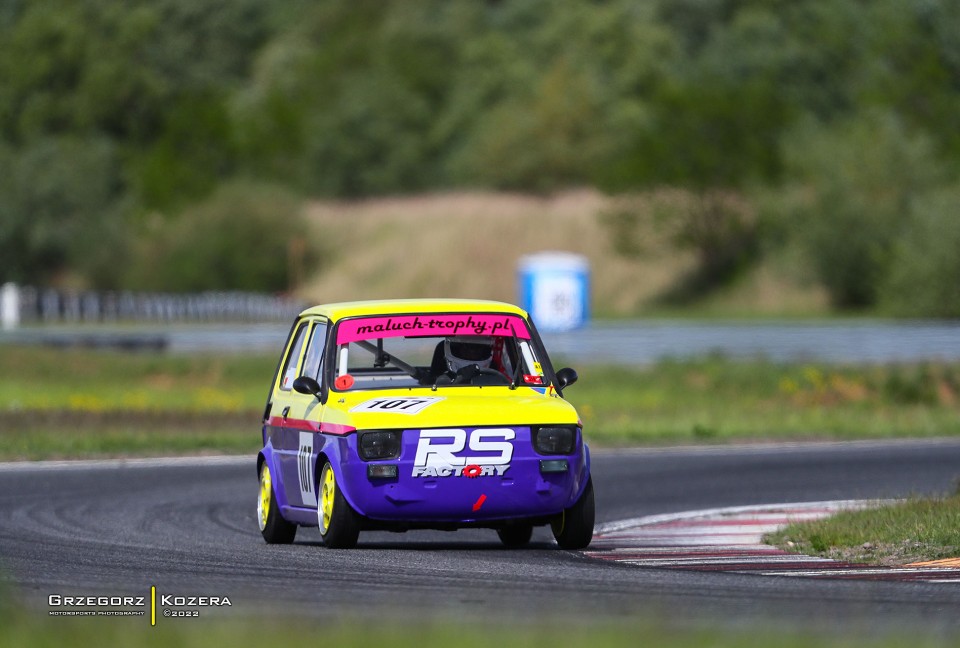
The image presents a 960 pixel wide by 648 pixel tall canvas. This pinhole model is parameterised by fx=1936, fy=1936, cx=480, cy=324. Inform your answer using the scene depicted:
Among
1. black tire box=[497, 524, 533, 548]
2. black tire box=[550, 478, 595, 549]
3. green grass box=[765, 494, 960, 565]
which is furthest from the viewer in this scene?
black tire box=[497, 524, 533, 548]

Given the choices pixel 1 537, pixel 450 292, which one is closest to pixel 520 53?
pixel 450 292

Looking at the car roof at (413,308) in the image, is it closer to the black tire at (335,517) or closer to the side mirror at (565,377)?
the side mirror at (565,377)

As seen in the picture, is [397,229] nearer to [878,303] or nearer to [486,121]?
[486,121]

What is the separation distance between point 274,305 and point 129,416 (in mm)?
35906

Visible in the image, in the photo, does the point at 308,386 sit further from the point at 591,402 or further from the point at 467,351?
the point at 591,402

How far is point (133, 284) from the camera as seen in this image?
73062mm

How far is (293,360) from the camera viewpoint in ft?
46.4

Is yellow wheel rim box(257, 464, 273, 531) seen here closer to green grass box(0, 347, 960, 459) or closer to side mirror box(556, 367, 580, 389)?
side mirror box(556, 367, 580, 389)

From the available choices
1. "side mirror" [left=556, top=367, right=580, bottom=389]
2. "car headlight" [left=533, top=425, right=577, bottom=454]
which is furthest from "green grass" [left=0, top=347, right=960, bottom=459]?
"car headlight" [left=533, top=425, right=577, bottom=454]

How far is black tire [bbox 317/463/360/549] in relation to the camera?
1216cm

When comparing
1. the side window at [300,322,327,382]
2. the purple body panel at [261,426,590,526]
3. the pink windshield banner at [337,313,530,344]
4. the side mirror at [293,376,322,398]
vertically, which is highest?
the pink windshield banner at [337,313,530,344]

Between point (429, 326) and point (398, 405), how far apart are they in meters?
1.03

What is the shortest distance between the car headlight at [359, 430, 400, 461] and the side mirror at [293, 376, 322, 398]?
884mm

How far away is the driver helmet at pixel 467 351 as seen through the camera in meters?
13.2
